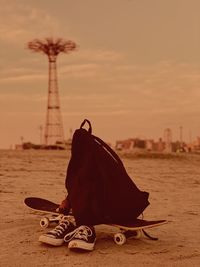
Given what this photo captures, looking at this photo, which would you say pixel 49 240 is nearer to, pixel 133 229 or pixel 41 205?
pixel 133 229

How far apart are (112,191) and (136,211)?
369mm

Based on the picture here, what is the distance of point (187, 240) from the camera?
487 cm

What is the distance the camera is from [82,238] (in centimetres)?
431

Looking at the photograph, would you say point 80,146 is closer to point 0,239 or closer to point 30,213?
point 0,239

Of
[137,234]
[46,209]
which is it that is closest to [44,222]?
[46,209]

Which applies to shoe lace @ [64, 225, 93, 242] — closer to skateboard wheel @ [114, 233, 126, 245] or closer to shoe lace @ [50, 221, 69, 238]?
shoe lace @ [50, 221, 69, 238]

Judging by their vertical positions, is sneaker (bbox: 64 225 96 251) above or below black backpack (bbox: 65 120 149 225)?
below

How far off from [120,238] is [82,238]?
42 centimetres

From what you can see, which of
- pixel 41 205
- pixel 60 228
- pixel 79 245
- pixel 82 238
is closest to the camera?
pixel 79 245

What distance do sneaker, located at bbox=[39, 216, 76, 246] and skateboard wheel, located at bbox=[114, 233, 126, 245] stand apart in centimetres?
42

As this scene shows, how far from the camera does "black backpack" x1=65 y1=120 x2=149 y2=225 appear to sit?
4.55 m

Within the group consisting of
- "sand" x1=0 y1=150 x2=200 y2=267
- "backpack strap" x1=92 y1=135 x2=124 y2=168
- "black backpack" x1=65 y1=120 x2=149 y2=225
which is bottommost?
"sand" x1=0 y1=150 x2=200 y2=267

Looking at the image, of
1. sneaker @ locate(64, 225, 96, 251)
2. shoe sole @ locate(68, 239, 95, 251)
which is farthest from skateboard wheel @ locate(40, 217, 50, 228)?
shoe sole @ locate(68, 239, 95, 251)

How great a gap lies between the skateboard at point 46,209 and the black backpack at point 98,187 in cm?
46
